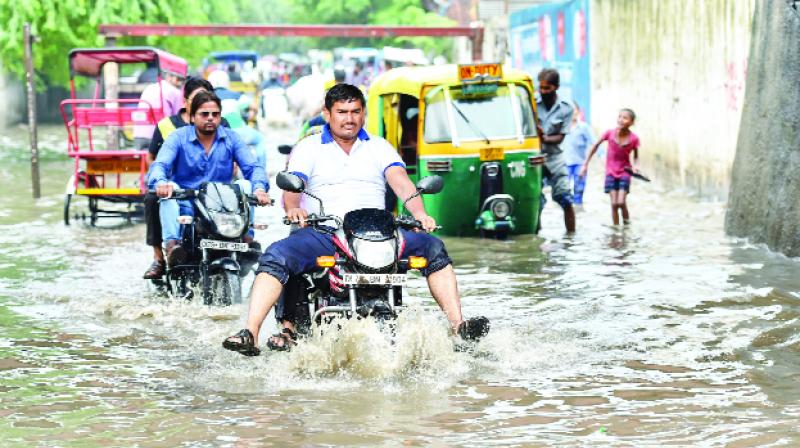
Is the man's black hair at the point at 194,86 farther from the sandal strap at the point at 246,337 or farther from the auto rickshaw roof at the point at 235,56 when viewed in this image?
the auto rickshaw roof at the point at 235,56

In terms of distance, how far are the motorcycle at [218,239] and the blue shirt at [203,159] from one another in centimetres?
27

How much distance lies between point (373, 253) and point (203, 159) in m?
3.12

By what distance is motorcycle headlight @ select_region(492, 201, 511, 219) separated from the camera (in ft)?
48.0

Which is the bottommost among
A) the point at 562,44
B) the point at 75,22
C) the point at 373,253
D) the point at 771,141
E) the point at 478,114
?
the point at 373,253

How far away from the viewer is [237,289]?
1003cm

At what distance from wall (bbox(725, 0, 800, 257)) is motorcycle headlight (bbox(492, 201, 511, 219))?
224 centimetres

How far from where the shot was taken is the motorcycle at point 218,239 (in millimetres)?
9836

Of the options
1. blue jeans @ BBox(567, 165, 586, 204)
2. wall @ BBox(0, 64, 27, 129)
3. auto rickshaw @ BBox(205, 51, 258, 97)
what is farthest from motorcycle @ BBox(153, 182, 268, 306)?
wall @ BBox(0, 64, 27, 129)

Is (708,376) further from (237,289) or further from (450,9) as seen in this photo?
(450,9)

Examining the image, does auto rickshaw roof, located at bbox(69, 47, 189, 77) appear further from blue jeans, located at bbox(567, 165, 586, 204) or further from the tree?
blue jeans, located at bbox(567, 165, 586, 204)

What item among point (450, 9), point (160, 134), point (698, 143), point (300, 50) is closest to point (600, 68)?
point (698, 143)

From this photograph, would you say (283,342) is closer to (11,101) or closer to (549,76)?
(549,76)

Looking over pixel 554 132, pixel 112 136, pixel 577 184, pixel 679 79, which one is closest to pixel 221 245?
pixel 554 132

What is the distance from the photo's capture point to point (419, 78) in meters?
15.1
